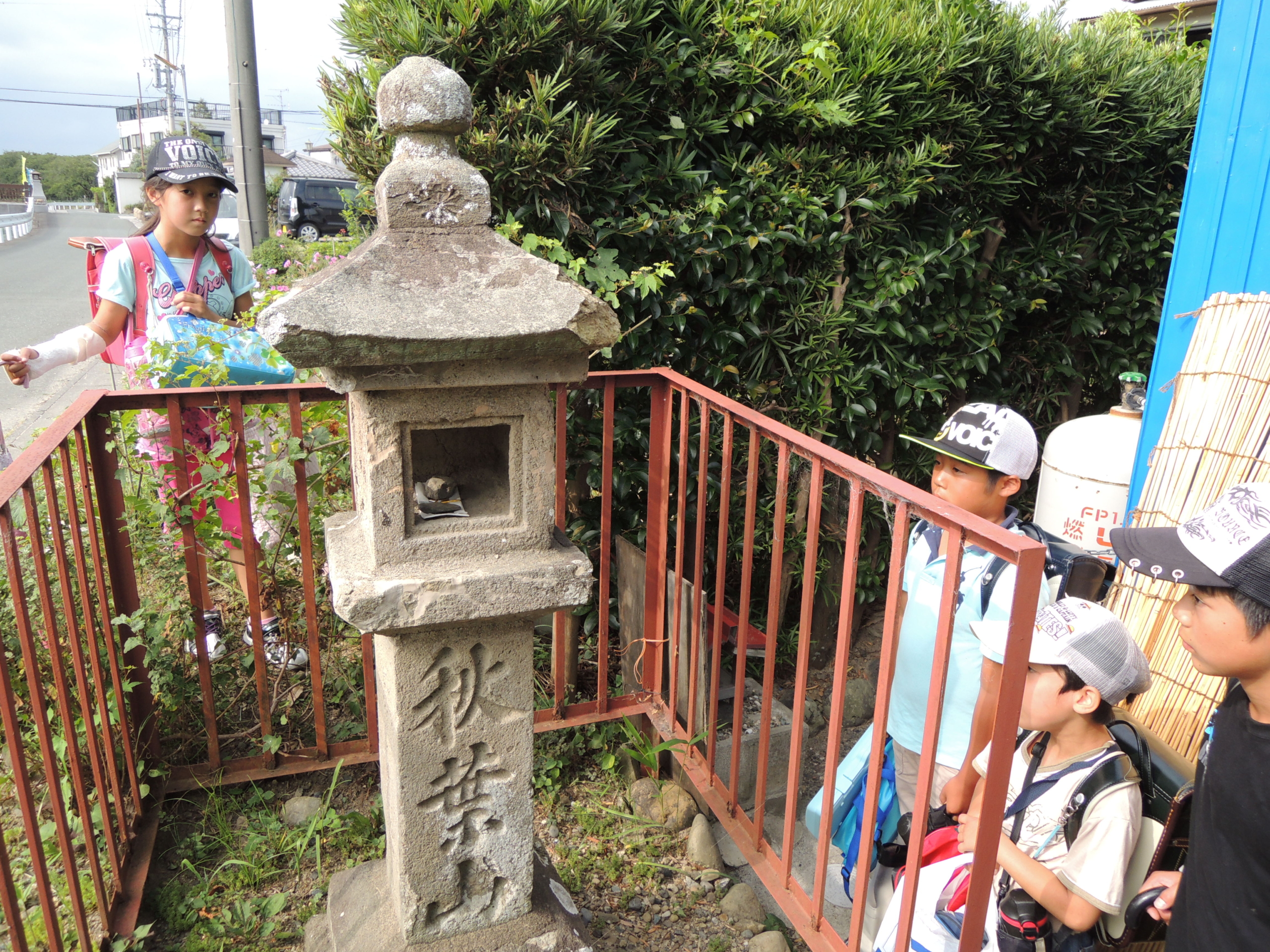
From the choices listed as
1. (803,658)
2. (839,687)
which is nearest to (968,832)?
(839,687)

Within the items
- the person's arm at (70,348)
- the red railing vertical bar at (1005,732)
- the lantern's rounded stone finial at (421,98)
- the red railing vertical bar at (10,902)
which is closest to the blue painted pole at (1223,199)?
the red railing vertical bar at (1005,732)

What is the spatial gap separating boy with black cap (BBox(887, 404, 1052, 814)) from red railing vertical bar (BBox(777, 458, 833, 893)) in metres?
0.23

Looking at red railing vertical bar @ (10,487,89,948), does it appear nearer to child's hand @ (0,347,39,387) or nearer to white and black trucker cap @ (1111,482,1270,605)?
child's hand @ (0,347,39,387)

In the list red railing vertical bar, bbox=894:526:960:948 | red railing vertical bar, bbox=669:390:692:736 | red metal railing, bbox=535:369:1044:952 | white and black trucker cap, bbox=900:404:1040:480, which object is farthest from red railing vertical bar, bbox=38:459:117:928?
white and black trucker cap, bbox=900:404:1040:480

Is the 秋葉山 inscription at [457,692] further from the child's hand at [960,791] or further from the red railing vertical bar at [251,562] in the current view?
the child's hand at [960,791]

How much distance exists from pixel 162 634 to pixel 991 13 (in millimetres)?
4365

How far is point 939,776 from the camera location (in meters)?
2.32

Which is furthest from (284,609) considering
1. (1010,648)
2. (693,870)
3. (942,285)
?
(942,285)

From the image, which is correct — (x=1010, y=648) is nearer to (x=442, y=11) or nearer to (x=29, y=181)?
→ (x=442, y=11)

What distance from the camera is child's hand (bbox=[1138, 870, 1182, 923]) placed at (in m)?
1.64

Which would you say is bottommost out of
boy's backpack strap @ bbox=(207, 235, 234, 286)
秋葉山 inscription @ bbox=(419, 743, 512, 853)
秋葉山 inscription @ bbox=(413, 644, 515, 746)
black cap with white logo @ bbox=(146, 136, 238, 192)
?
秋葉山 inscription @ bbox=(419, 743, 512, 853)

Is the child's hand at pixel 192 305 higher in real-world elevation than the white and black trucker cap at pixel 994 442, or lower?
higher

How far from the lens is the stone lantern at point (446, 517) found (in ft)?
5.55

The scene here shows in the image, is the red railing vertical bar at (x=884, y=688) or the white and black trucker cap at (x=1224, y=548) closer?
the white and black trucker cap at (x=1224, y=548)
